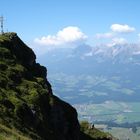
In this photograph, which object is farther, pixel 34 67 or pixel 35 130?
pixel 34 67

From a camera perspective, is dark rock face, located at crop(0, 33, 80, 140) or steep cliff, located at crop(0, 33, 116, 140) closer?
steep cliff, located at crop(0, 33, 116, 140)

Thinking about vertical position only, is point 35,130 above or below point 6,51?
below

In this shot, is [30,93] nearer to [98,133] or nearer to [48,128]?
[48,128]

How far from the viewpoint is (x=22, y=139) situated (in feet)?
163

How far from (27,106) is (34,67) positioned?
110 feet

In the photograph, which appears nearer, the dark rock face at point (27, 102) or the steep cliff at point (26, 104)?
the steep cliff at point (26, 104)

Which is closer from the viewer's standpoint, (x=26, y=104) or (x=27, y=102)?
(x=26, y=104)

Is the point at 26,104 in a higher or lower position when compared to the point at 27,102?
lower

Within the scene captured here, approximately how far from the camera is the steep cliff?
Result: 60.9 m

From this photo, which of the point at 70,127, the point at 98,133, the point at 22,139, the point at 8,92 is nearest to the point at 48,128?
the point at 8,92

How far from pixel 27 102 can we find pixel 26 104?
9.86ft

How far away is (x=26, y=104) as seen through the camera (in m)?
68.7

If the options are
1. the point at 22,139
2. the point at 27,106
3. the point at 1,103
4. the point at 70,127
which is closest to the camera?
the point at 22,139

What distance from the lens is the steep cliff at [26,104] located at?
200ft
